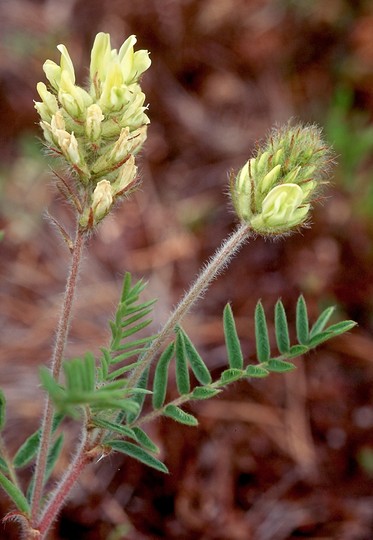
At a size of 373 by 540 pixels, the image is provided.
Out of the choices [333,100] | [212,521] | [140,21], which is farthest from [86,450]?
[140,21]

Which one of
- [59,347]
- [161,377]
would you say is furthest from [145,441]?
[59,347]

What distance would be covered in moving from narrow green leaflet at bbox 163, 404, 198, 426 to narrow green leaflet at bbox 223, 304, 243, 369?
24 cm

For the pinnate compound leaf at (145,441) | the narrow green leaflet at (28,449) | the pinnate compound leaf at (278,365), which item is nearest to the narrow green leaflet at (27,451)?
the narrow green leaflet at (28,449)

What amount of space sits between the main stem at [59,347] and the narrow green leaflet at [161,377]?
0.33m

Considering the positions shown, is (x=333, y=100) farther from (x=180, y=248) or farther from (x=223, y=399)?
(x=223, y=399)

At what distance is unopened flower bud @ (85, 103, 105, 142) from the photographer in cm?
186

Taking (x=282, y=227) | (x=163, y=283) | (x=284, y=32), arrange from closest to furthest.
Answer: (x=282, y=227), (x=163, y=283), (x=284, y=32)

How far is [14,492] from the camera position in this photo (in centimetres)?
204

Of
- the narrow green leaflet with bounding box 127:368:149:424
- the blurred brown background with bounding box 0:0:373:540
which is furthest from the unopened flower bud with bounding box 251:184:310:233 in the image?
the blurred brown background with bounding box 0:0:373:540

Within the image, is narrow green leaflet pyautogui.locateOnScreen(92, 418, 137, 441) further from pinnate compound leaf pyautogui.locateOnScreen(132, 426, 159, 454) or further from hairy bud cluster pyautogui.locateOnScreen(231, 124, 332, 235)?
hairy bud cluster pyautogui.locateOnScreen(231, 124, 332, 235)

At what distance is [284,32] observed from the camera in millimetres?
5344

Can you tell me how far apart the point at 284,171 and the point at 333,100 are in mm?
3167

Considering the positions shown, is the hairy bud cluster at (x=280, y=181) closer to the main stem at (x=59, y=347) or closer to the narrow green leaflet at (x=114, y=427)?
the main stem at (x=59, y=347)

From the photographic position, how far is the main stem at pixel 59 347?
196cm
